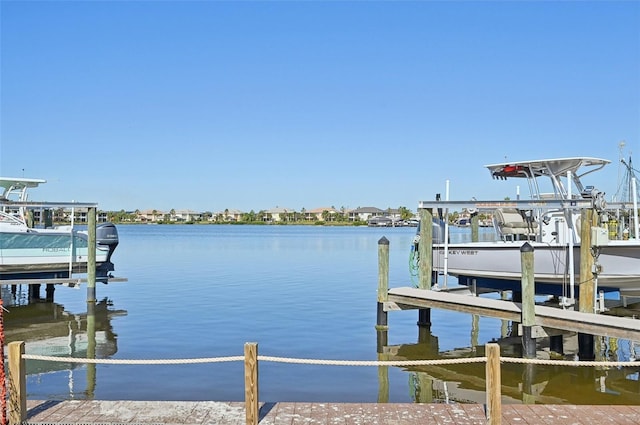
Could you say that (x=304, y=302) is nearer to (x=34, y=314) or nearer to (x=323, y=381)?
(x=34, y=314)

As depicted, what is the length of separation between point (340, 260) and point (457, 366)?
3205 centimetres

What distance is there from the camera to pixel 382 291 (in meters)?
15.2

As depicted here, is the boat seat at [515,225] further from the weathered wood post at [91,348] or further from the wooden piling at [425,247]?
the weathered wood post at [91,348]

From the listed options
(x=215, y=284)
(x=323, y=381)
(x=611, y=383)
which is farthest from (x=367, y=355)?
(x=215, y=284)

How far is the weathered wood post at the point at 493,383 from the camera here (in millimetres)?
6895

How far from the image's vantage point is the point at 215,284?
28.5 m

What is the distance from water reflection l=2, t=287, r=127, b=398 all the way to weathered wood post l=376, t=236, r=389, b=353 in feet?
20.9

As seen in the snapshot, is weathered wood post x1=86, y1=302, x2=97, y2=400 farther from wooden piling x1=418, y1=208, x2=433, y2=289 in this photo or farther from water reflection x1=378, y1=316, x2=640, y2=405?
wooden piling x1=418, y1=208, x2=433, y2=289

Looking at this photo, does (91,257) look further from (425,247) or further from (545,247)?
(545,247)

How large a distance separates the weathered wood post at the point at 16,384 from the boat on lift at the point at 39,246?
13.6 metres

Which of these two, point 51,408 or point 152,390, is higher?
point 51,408

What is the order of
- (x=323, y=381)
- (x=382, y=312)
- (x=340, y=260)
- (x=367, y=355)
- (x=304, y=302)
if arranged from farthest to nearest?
(x=340, y=260), (x=304, y=302), (x=382, y=312), (x=367, y=355), (x=323, y=381)

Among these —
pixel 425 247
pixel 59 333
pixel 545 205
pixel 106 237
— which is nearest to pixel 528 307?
pixel 545 205

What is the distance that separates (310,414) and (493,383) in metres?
2.22
